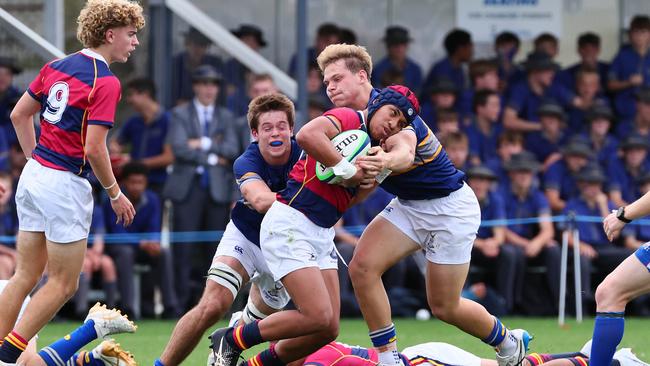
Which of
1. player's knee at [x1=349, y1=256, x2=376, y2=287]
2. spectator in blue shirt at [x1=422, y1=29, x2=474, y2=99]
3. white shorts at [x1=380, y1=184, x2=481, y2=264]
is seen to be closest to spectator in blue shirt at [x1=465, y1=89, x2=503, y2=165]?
spectator in blue shirt at [x1=422, y1=29, x2=474, y2=99]

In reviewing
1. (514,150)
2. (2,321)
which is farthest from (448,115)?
(2,321)

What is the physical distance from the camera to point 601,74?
15555mm

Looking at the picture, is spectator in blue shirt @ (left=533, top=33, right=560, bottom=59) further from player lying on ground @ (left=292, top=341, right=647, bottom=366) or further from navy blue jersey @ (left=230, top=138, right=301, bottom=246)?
player lying on ground @ (left=292, top=341, right=647, bottom=366)

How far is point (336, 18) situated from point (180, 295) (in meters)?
4.65

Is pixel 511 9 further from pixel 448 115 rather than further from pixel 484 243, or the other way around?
pixel 484 243

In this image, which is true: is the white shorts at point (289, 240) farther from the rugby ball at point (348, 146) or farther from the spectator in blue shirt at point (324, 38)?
the spectator in blue shirt at point (324, 38)

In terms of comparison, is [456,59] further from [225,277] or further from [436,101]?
[225,277]

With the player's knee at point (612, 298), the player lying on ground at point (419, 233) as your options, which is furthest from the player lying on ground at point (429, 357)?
the player's knee at point (612, 298)

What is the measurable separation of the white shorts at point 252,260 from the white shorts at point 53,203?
0.94 metres

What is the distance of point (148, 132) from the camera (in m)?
13.1

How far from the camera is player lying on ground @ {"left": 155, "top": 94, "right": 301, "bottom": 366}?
295 inches

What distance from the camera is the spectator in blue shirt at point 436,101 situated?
14102 mm

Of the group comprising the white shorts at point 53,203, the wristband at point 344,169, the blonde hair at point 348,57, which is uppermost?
the blonde hair at point 348,57

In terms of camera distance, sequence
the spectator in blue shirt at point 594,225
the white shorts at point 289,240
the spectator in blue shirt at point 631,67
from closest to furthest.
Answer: the white shorts at point 289,240 → the spectator in blue shirt at point 594,225 → the spectator in blue shirt at point 631,67
